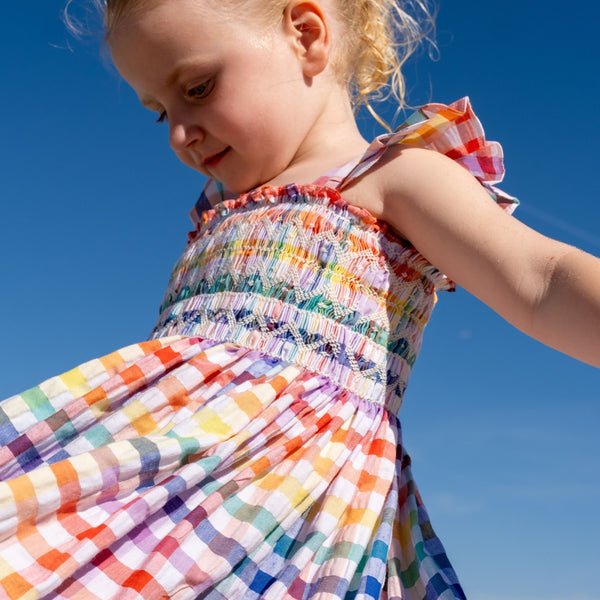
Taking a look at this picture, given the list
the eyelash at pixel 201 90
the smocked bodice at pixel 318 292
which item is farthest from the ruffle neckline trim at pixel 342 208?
the eyelash at pixel 201 90

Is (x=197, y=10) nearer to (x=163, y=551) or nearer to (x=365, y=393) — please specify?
(x=365, y=393)

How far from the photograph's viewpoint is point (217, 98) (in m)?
1.58

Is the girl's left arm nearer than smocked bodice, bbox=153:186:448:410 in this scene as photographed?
Yes

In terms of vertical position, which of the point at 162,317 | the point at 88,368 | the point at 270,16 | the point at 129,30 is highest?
the point at 270,16

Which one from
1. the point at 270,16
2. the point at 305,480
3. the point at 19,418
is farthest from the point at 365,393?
the point at 270,16

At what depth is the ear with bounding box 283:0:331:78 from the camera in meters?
1.70

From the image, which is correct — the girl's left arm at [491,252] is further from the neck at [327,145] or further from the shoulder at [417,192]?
the neck at [327,145]

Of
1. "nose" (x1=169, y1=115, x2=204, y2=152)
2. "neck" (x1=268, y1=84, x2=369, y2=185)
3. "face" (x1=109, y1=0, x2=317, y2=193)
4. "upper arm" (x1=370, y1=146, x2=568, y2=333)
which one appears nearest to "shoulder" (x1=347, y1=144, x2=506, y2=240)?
"upper arm" (x1=370, y1=146, x2=568, y2=333)

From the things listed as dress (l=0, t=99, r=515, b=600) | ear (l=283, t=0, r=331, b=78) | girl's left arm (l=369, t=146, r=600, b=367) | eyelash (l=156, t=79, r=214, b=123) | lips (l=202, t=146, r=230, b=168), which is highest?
ear (l=283, t=0, r=331, b=78)

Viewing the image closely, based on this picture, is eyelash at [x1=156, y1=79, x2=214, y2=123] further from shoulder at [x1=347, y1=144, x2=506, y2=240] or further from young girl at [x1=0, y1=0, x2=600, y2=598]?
shoulder at [x1=347, y1=144, x2=506, y2=240]

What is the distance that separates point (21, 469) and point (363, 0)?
1409 millimetres

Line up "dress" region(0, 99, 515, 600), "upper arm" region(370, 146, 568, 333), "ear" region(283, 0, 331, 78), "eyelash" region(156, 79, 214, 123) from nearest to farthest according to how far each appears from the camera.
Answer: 1. "dress" region(0, 99, 515, 600)
2. "upper arm" region(370, 146, 568, 333)
3. "eyelash" region(156, 79, 214, 123)
4. "ear" region(283, 0, 331, 78)

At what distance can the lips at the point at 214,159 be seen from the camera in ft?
5.48

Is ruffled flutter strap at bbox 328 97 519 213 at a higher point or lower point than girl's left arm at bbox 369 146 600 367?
higher
